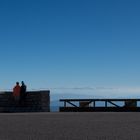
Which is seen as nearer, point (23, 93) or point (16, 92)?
point (23, 93)

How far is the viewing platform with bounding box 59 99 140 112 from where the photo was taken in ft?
119

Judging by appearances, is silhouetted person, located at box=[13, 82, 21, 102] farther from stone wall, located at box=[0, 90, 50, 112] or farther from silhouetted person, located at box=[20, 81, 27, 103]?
stone wall, located at box=[0, 90, 50, 112]

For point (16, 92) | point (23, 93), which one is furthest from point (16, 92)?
point (23, 93)

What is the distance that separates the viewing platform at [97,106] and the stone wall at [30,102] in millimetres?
1144

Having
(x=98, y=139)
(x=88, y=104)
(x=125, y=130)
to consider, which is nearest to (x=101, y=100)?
(x=88, y=104)

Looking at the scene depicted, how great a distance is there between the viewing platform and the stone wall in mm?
1144

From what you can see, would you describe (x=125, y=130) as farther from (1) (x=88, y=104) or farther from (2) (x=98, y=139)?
(1) (x=88, y=104)

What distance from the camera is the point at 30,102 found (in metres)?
37.9

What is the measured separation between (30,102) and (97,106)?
464 centimetres

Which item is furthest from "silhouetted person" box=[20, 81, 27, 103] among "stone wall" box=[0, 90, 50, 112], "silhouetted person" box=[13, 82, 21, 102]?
"stone wall" box=[0, 90, 50, 112]

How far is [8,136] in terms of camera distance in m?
13.3

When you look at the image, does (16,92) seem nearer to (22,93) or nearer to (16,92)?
(16,92)

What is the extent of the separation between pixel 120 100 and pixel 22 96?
6681mm

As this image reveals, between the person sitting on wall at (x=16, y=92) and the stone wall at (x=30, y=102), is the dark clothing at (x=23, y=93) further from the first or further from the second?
the stone wall at (x=30, y=102)
